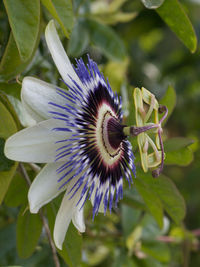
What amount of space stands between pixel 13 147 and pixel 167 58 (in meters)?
1.91

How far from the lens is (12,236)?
129 centimetres

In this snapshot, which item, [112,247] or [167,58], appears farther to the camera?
[167,58]

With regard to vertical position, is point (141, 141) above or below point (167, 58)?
above

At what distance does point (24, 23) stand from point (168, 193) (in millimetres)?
545

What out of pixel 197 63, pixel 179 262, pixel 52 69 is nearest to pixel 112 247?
pixel 179 262

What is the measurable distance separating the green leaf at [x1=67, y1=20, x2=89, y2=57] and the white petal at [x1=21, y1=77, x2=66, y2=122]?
525 mm

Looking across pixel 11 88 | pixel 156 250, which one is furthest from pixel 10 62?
pixel 156 250

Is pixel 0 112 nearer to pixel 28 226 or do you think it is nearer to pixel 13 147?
pixel 13 147

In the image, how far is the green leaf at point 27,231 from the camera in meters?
0.96

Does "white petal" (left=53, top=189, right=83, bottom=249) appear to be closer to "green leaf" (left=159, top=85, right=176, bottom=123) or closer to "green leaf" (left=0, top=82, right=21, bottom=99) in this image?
"green leaf" (left=0, top=82, right=21, bottom=99)

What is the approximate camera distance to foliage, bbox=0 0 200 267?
84cm

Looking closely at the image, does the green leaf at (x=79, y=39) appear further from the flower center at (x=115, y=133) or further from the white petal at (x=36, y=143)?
the white petal at (x=36, y=143)

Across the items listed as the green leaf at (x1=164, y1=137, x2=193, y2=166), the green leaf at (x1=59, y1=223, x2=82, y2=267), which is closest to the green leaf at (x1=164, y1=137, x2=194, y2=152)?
the green leaf at (x1=164, y1=137, x2=193, y2=166)

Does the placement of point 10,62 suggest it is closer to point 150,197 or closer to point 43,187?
point 43,187
